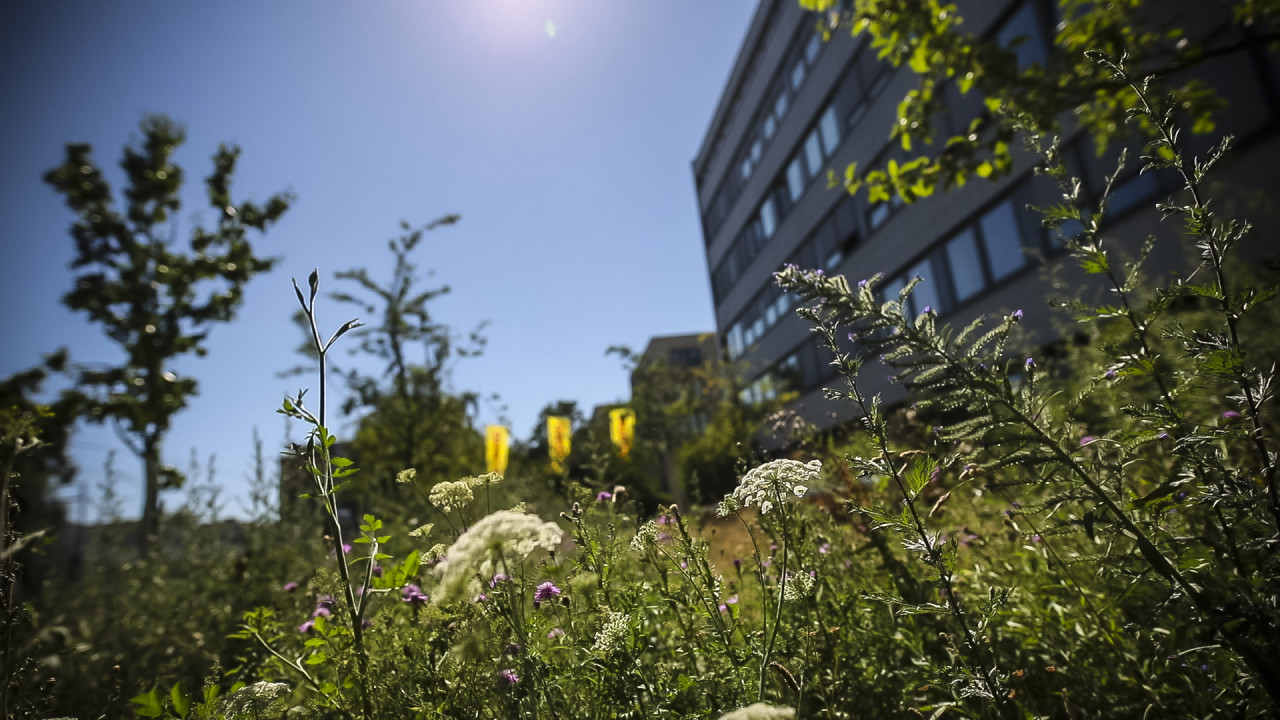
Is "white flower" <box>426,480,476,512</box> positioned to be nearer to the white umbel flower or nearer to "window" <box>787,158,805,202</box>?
the white umbel flower

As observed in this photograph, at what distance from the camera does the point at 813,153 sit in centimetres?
2161

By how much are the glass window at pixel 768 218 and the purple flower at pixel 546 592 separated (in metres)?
24.9

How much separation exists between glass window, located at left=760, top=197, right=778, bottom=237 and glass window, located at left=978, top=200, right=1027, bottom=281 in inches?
488

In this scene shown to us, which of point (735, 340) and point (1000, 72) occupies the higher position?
point (735, 340)

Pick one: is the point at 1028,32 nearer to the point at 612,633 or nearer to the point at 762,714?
the point at 612,633

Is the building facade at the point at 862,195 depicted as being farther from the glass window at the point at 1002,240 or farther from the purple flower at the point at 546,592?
the purple flower at the point at 546,592

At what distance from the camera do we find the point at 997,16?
1238 cm

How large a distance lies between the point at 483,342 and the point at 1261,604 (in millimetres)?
13373

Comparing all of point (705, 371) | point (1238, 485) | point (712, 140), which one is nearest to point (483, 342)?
→ point (705, 371)

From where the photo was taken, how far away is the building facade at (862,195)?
8.66 meters

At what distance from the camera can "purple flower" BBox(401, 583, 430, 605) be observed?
83.2 inches

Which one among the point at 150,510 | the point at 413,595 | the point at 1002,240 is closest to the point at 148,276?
the point at 150,510

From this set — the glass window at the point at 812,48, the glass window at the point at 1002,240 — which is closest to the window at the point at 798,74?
the glass window at the point at 812,48

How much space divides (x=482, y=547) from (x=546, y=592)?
2.61ft
